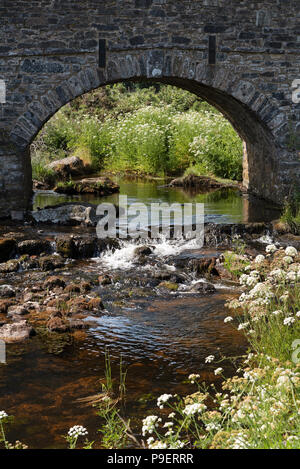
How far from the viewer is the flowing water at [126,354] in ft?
13.6

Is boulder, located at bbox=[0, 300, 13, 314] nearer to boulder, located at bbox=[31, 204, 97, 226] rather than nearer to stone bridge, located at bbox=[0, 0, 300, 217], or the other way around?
boulder, located at bbox=[31, 204, 97, 226]

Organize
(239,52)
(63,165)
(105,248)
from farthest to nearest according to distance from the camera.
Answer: (63,165) → (239,52) → (105,248)

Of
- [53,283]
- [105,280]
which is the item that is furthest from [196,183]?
[53,283]

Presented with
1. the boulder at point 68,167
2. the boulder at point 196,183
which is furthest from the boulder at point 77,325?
the boulder at point 68,167

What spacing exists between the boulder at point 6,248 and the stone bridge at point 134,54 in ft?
6.79

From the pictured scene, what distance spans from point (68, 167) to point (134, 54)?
6.80m

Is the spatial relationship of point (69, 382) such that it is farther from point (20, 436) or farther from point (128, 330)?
point (128, 330)

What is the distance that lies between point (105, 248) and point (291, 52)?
5.02 metres

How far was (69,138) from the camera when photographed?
19.1 metres

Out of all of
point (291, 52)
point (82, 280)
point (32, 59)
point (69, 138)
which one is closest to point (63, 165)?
point (69, 138)

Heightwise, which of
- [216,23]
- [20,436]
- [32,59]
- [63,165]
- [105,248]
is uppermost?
[216,23]

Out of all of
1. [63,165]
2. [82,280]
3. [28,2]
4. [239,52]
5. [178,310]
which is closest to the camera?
[178,310]

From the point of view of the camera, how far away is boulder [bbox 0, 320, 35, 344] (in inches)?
214

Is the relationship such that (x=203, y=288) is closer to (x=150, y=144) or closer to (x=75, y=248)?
(x=75, y=248)
